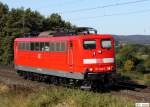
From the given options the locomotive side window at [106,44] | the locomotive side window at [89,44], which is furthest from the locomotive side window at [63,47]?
the locomotive side window at [106,44]

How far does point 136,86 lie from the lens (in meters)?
24.6

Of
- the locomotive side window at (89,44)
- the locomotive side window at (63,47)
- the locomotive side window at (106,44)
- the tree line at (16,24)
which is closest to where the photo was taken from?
the locomotive side window at (89,44)

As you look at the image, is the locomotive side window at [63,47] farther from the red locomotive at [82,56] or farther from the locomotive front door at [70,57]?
the locomotive front door at [70,57]

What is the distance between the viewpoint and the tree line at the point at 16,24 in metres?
54.0

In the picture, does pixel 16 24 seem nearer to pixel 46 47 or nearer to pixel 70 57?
pixel 46 47

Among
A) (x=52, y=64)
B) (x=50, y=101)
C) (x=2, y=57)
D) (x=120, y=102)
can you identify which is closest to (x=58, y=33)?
(x=52, y=64)

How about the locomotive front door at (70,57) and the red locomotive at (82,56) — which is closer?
the red locomotive at (82,56)

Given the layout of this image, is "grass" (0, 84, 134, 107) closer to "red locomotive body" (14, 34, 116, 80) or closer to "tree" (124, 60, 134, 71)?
"red locomotive body" (14, 34, 116, 80)

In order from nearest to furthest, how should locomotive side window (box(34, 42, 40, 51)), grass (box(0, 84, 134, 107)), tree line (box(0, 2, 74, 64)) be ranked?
grass (box(0, 84, 134, 107)), locomotive side window (box(34, 42, 40, 51)), tree line (box(0, 2, 74, 64))

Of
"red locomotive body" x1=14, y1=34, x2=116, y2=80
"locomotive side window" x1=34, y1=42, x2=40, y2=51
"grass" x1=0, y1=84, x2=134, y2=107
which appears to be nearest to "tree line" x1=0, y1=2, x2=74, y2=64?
"locomotive side window" x1=34, y1=42, x2=40, y2=51

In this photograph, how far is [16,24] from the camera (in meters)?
56.6

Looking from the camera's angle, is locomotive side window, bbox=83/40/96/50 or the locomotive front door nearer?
locomotive side window, bbox=83/40/96/50

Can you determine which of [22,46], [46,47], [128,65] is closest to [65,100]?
[46,47]

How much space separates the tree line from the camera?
54031 millimetres
